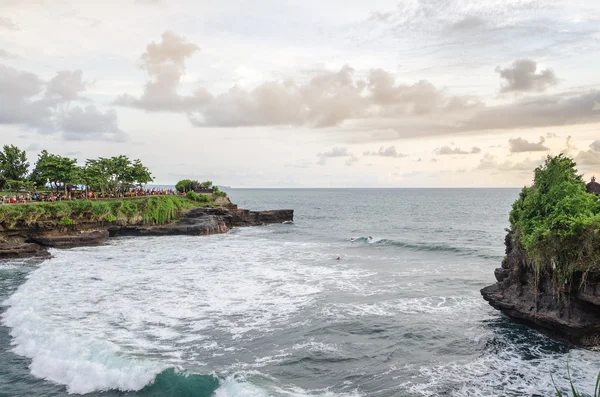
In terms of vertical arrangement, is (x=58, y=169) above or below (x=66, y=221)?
above

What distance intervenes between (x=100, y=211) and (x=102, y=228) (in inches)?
86.3

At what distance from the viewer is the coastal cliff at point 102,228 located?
4131 centimetres

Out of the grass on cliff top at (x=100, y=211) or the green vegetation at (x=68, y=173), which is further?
the green vegetation at (x=68, y=173)

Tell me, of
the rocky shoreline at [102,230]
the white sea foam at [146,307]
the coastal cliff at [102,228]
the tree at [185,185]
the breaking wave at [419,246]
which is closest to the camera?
the white sea foam at [146,307]

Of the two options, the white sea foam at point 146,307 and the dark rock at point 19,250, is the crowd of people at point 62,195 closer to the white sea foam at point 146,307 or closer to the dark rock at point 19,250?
the dark rock at point 19,250

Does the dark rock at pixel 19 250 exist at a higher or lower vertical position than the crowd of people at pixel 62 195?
lower

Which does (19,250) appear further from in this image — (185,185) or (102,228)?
(185,185)

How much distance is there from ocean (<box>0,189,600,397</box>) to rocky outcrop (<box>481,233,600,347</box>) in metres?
0.76

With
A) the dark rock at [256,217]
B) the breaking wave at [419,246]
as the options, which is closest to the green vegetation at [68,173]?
the dark rock at [256,217]

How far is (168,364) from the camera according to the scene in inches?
653

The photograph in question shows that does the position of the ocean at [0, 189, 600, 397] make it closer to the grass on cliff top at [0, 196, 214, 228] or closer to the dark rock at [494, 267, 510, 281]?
the dark rock at [494, 267, 510, 281]

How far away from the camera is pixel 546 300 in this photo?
783 inches

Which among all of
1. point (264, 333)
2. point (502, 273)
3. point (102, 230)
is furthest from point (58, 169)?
point (502, 273)

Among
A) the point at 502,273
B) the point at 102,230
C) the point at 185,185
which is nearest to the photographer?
the point at 502,273
